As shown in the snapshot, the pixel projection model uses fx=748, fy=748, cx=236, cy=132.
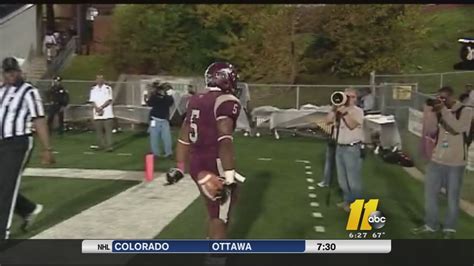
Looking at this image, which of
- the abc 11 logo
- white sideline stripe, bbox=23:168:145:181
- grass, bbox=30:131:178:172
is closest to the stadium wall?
grass, bbox=30:131:178:172

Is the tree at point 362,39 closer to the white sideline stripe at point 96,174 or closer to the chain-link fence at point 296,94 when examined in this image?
the chain-link fence at point 296,94

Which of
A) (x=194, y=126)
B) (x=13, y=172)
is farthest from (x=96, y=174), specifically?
(x=194, y=126)

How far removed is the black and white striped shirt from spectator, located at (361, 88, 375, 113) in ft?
5.54

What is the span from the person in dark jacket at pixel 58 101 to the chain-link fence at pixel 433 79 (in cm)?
164

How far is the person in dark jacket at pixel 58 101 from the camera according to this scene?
3904mm

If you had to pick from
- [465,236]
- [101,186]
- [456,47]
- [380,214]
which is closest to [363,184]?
[380,214]

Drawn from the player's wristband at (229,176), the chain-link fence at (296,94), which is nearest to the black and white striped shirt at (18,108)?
the player's wristband at (229,176)

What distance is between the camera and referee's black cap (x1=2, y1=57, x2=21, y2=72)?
3.81m

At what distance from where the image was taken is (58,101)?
3.91 metres

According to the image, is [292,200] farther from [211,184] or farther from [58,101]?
[58,101]

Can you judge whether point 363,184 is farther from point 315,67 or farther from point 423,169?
point 315,67

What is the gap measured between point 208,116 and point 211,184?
347 mm

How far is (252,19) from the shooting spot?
3.88 metres

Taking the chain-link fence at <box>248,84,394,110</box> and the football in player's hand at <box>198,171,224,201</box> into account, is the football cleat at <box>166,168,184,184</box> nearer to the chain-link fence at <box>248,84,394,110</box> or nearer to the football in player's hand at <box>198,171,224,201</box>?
the football in player's hand at <box>198,171,224,201</box>
